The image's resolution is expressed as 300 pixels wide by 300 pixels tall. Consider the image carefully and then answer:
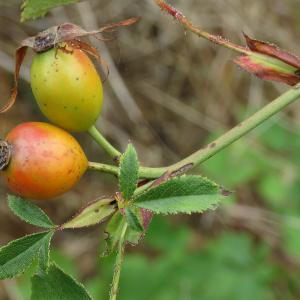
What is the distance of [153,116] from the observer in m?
4.11

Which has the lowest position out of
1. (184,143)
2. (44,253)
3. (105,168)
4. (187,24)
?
(184,143)

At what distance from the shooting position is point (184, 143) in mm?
4152

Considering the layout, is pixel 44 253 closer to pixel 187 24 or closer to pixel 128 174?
pixel 128 174

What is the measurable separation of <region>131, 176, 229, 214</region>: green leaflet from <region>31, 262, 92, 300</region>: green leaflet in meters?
0.34

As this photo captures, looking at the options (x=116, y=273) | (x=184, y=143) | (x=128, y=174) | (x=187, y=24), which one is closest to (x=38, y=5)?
(x=187, y=24)

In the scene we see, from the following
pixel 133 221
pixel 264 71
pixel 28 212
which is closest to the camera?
pixel 133 221

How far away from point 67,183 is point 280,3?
433 cm

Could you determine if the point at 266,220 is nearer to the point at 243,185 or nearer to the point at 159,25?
the point at 243,185

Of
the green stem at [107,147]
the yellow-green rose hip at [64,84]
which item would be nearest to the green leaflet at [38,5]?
the yellow-green rose hip at [64,84]

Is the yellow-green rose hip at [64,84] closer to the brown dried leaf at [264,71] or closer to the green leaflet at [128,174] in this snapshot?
Result: the green leaflet at [128,174]

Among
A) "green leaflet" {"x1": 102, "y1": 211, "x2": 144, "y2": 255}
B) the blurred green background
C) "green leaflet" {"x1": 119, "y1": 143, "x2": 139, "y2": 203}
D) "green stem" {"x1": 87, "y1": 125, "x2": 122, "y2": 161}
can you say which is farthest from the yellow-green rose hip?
the blurred green background

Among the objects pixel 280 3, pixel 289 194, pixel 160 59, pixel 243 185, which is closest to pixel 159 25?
pixel 160 59

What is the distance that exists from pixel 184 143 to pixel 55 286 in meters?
3.19

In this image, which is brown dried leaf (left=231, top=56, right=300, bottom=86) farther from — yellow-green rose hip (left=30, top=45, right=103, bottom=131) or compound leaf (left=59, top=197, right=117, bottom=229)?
compound leaf (left=59, top=197, right=117, bottom=229)
